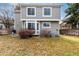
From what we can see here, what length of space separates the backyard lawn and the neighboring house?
11 centimetres

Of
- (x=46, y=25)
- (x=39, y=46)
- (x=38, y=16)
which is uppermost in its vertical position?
(x=38, y=16)

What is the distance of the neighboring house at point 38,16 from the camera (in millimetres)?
4395

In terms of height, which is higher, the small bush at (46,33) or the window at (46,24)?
the window at (46,24)

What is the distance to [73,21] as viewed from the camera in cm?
439

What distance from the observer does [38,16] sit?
441 cm

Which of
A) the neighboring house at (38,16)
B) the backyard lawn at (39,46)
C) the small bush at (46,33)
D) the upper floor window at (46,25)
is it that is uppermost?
the neighboring house at (38,16)

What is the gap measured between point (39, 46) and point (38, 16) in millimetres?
375

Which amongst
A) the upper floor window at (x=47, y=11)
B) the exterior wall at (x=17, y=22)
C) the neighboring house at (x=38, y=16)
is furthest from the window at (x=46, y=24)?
the exterior wall at (x=17, y=22)

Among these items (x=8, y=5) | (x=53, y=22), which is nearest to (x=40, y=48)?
(x=53, y=22)

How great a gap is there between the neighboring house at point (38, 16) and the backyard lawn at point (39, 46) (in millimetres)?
114

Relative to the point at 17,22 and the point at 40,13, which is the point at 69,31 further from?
the point at 17,22

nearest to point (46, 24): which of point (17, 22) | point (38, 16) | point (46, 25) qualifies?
point (46, 25)

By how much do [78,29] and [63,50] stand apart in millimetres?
327

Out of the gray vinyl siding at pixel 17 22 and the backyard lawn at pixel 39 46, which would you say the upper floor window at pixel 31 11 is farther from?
the backyard lawn at pixel 39 46
